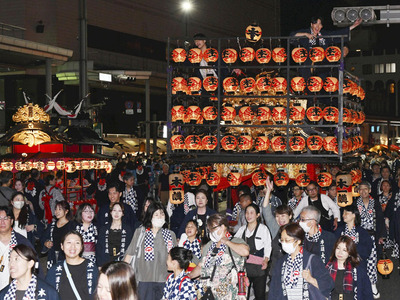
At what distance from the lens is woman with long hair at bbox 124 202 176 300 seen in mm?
7926

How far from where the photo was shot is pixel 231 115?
13.3 meters

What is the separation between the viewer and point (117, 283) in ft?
14.3

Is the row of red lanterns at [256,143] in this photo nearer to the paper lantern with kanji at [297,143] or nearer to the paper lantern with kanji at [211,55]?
the paper lantern with kanji at [297,143]

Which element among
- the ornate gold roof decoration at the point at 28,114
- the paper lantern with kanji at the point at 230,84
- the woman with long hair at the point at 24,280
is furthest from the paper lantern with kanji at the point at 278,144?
the ornate gold roof decoration at the point at 28,114

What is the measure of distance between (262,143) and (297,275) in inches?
272

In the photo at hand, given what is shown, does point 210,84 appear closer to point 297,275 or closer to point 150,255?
point 150,255

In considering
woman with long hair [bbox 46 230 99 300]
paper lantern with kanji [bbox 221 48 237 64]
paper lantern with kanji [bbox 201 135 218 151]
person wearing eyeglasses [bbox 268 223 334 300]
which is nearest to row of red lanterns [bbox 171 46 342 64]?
paper lantern with kanji [bbox 221 48 237 64]

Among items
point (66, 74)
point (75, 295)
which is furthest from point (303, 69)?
point (66, 74)

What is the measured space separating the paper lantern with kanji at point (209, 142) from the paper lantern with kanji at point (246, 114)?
754mm

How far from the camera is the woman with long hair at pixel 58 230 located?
8828 mm

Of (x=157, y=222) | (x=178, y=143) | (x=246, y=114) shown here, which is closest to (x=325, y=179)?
(x=246, y=114)

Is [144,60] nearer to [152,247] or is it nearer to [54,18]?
[54,18]

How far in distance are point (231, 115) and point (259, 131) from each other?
1.27 m

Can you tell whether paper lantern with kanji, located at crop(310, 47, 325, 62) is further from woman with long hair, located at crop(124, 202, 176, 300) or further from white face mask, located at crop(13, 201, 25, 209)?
white face mask, located at crop(13, 201, 25, 209)
